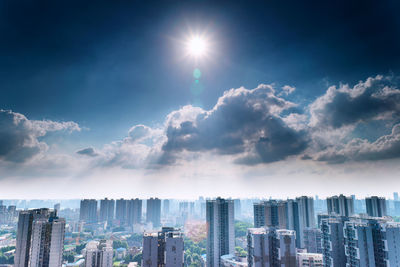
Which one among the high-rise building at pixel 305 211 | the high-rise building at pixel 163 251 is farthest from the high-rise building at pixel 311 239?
the high-rise building at pixel 163 251

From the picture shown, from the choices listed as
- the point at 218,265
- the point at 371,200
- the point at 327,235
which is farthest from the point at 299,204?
the point at 327,235

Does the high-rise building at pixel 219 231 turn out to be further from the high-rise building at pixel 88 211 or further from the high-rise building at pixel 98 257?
the high-rise building at pixel 88 211

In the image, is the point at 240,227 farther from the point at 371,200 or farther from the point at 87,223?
the point at 87,223

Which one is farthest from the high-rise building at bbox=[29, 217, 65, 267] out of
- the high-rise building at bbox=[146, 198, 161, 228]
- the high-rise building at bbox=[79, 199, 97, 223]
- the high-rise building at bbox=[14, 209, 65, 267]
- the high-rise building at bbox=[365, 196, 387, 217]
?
the high-rise building at bbox=[146, 198, 161, 228]

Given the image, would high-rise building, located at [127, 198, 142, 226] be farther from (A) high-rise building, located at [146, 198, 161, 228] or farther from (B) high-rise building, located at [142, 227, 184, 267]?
(B) high-rise building, located at [142, 227, 184, 267]

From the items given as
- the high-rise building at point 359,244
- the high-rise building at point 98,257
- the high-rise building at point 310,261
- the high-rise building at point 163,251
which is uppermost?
the high-rise building at point 359,244

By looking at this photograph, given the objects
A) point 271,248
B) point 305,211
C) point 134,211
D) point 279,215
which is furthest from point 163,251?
point 134,211
